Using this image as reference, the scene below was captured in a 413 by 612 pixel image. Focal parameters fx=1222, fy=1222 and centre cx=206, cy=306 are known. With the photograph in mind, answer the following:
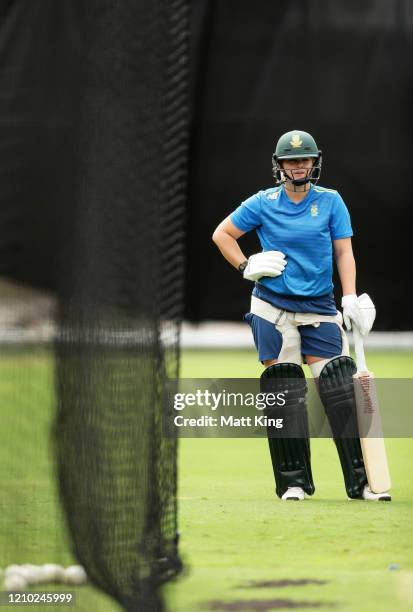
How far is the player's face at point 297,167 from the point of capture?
386 centimetres

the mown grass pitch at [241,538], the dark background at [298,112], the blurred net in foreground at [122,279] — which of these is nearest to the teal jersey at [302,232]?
the mown grass pitch at [241,538]

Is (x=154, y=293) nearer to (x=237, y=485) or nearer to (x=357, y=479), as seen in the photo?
(x=357, y=479)

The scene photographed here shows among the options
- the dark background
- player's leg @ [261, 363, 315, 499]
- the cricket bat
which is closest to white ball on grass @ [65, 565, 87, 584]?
player's leg @ [261, 363, 315, 499]

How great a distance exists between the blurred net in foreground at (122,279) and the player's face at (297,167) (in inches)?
46.6

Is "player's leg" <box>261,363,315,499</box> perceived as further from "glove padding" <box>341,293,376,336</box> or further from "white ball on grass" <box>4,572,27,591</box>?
"white ball on grass" <box>4,572,27,591</box>

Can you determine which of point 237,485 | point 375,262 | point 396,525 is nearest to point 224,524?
point 396,525

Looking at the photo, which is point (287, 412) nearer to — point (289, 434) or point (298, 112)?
point (289, 434)

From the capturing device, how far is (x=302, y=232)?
3.88m

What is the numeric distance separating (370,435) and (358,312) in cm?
40

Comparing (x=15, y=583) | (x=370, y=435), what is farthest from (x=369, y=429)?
(x=15, y=583)

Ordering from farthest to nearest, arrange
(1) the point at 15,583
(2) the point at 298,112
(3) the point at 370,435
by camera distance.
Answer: (2) the point at 298,112
(3) the point at 370,435
(1) the point at 15,583

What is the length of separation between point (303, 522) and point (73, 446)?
45.5 inches

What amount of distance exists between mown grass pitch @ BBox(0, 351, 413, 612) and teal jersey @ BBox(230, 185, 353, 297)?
0.70 meters

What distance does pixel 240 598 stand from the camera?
2.61m
